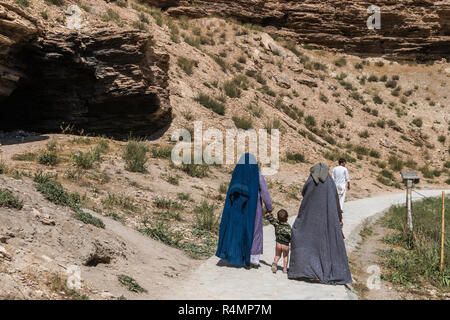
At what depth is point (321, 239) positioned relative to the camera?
542 centimetres

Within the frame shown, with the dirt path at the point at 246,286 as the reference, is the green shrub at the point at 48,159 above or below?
above

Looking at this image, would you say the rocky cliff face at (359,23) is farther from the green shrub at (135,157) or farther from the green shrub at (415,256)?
the green shrub at (415,256)

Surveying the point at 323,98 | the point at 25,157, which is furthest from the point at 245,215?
the point at 323,98

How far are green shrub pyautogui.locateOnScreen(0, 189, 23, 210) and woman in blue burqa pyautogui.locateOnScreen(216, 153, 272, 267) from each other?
Answer: 3.04 metres

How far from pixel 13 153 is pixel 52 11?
7748mm

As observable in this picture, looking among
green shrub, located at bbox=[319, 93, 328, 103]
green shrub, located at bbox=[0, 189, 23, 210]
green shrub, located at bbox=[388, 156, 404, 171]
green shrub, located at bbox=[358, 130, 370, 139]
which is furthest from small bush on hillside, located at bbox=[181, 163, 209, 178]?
green shrub, located at bbox=[319, 93, 328, 103]

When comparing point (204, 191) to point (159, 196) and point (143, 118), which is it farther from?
point (143, 118)

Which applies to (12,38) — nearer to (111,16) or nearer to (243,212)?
(243,212)

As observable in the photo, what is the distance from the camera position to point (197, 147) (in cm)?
1468

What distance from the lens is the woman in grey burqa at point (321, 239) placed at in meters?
5.38

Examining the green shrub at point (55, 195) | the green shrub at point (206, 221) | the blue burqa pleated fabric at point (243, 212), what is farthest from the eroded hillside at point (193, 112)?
the blue burqa pleated fabric at point (243, 212)

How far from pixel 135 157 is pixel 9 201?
20.8 feet

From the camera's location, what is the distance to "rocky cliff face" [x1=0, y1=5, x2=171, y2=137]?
42.8 ft
